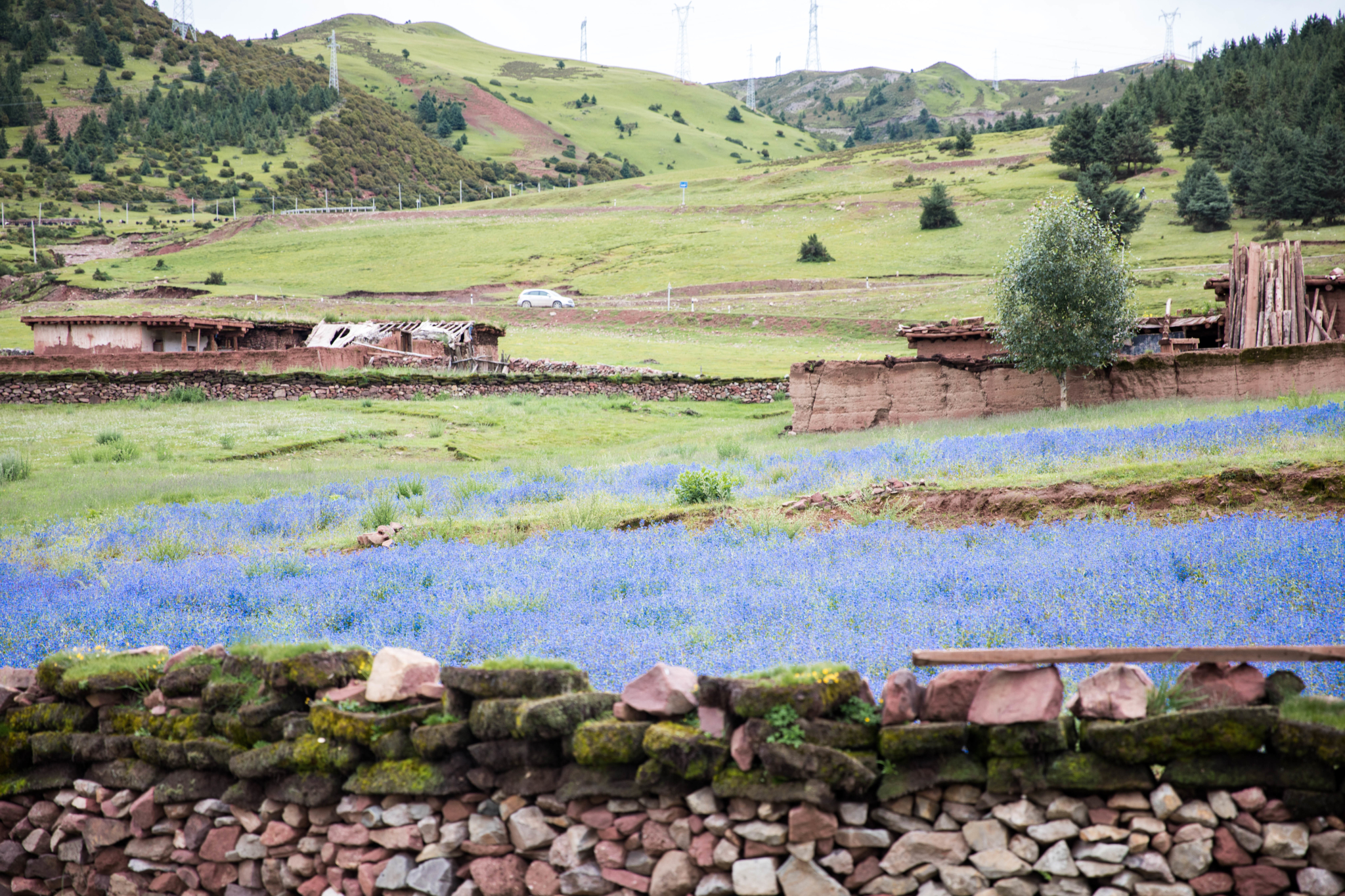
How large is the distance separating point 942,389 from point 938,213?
68261 mm

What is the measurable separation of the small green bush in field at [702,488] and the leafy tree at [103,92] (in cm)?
20327

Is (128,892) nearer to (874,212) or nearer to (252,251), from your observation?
(874,212)

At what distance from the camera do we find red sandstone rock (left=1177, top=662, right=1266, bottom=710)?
412 centimetres

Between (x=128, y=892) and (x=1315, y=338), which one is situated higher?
(x=1315, y=338)

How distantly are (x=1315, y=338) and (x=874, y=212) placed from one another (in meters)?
78.1

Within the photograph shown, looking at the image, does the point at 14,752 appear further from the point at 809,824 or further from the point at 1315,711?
the point at 1315,711

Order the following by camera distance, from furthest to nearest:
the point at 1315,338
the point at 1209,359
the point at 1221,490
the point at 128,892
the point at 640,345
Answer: the point at 640,345 < the point at 1315,338 < the point at 1209,359 < the point at 1221,490 < the point at 128,892

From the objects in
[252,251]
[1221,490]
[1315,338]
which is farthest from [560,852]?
[252,251]

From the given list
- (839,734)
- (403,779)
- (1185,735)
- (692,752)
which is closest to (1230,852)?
(1185,735)

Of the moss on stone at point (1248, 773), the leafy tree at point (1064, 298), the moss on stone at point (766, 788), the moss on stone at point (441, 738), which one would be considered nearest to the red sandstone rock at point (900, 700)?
the moss on stone at point (766, 788)

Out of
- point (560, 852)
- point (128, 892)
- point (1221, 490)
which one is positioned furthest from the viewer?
point (1221, 490)

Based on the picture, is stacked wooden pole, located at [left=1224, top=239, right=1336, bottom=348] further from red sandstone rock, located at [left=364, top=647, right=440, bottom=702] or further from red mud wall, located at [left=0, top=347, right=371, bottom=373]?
red mud wall, located at [left=0, top=347, right=371, bottom=373]

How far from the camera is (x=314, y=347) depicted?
130ft

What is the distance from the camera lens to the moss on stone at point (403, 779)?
489 cm
